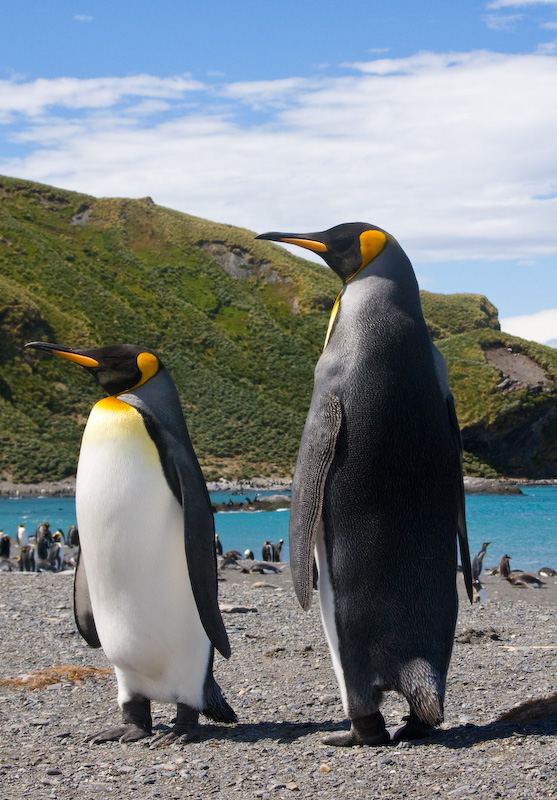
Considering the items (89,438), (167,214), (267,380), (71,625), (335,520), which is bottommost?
(71,625)

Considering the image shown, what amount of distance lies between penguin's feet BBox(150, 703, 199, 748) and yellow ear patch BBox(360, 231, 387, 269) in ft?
7.85

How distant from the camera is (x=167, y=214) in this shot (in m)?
98.3

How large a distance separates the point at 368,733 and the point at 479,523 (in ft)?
121

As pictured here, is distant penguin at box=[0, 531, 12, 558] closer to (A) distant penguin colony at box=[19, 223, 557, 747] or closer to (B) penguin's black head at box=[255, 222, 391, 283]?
(A) distant penguin colony at box=[19, 223, 557, 747]

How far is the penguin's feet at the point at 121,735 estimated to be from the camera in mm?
4410

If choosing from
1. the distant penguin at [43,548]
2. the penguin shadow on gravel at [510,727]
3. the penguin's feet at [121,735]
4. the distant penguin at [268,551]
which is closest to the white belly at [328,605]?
the penguin shadow on gravel at [510,727]

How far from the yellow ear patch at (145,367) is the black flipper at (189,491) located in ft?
0.09

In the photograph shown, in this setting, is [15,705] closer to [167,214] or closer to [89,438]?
[89,438]

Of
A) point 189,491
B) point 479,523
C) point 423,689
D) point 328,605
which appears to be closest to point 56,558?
point 189,491

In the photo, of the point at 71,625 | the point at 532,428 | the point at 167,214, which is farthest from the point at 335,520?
the point at 167,214

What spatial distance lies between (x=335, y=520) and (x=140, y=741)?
5.20 feet

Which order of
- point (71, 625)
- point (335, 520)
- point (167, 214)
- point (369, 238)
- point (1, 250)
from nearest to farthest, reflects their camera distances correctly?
point (335, 520) → point (369, 238) → point (71, 625) → point (1, 250) → point (167, 214)

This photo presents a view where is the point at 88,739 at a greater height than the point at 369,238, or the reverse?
the point at 369,238

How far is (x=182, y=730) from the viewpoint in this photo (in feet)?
14.4
